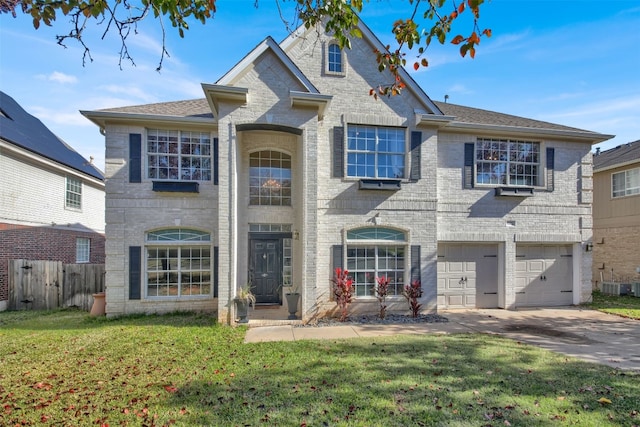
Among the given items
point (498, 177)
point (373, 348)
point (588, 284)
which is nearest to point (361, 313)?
point (373, 348)

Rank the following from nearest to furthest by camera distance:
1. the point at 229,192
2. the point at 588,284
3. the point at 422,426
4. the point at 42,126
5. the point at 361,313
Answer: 1. the point at 422,426
2. the point at 229,192
3. the point at 361,313
4. the point at 588,284
5. the point at 42,126

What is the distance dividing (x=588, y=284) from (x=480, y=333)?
21.6ft

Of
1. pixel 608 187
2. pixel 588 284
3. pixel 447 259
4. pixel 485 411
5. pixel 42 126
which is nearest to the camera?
pixel 485 411

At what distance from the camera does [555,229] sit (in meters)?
11.0

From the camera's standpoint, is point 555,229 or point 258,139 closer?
point 258,139

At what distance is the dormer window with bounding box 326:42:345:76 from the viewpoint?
32.0 feet

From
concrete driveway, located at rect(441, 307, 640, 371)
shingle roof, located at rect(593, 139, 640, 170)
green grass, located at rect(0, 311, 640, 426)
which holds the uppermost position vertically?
shingle roof, located at rect(593, 139, 640, 170)

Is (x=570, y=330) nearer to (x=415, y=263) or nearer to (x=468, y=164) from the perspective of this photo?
(x=415, y=263)

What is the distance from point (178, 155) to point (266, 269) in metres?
4.44

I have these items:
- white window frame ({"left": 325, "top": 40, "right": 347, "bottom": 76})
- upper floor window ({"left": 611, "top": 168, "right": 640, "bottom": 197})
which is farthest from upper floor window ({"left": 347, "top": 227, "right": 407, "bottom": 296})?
upper floor window ({"left": 611, "top": 168, "right": 640, "bottom": 197})

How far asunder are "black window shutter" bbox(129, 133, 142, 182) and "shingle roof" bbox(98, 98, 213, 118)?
2.41 feet

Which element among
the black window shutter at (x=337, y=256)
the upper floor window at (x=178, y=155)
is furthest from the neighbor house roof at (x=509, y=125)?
the upper floor window at (x=178, y=155)

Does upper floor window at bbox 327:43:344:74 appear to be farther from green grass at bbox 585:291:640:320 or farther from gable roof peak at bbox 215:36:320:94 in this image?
green grass at bbox 585:291:640:320

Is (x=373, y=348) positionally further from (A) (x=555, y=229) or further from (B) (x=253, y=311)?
(A) (x=555, y=229)
